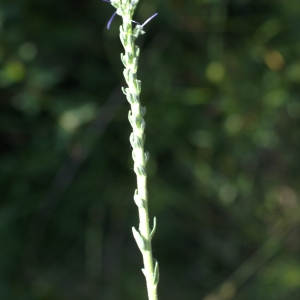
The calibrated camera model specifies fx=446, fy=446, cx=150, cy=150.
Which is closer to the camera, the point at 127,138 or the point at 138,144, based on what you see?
the point at 138,144

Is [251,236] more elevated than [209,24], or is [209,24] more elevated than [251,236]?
[209,24]

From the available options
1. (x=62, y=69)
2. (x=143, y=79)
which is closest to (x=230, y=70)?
(x=143, y=79)

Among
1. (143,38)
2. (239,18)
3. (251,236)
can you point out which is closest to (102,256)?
(251,236)

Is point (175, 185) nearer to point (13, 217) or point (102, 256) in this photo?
point (102, 256)

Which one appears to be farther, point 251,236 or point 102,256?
point 251,236

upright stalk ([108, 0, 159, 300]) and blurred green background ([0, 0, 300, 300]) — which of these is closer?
upright stalk ([108, 0, 159, 300])

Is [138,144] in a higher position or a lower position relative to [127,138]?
lower

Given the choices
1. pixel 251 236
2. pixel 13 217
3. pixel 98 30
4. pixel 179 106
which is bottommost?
pixel 251 236

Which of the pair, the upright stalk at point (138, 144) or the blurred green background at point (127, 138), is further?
the blurred green background at point (127, 138)
